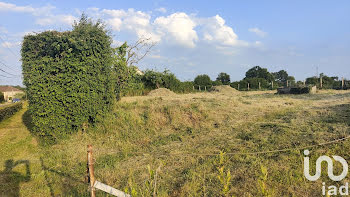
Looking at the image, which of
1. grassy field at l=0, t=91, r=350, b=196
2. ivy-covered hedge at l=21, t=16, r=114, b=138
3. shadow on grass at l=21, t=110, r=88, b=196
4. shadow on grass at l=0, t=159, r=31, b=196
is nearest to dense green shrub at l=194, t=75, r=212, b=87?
grassy field at l=0, t=91, r=350, b=196

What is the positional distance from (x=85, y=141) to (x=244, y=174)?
15.7 ft

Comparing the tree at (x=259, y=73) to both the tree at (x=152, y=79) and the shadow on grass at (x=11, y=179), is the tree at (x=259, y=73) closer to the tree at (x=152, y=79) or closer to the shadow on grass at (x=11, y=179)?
the tree at (x=152, y=79)

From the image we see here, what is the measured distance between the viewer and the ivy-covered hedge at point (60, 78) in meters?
6.42

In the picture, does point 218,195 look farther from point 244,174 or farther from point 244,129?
point 244,129

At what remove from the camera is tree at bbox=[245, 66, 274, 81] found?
1654 inches

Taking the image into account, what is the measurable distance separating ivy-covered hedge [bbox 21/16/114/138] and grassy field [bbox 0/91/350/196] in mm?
647

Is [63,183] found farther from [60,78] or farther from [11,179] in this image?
[60,78]

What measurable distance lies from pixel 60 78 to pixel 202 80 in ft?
87.3

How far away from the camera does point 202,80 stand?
3206 centimetres

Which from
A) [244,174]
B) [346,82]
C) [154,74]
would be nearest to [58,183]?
[244,174]

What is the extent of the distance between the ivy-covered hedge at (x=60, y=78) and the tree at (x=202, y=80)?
25.5 metres

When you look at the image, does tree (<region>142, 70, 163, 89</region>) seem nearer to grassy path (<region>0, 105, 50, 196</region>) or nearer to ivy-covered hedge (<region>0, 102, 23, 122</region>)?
ivy-covered hedge (<region>0, 102, 23, 122</region>)

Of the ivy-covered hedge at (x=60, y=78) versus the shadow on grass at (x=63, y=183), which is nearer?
the shadow on grass at (x=63, y=183)

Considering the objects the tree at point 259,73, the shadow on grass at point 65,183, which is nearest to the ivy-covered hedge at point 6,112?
the shadow on grass at point 65,183
